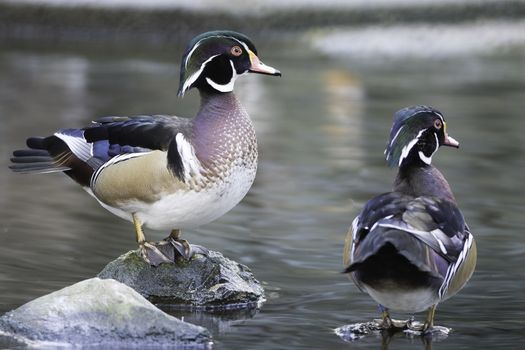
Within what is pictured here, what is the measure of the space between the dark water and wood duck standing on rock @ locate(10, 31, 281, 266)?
2.04 feet

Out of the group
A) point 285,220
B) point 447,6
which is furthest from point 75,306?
point 447,6

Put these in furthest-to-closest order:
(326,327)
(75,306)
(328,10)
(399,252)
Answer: (328,10) → (326,327) → (75,306) → (399,252)

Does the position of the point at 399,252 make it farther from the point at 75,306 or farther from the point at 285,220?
the point at 285,220

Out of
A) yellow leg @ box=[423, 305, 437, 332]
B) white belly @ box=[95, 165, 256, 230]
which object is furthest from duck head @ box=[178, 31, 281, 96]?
yellow leg @ box=[423, 305, 437, 332]

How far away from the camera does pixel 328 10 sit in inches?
786

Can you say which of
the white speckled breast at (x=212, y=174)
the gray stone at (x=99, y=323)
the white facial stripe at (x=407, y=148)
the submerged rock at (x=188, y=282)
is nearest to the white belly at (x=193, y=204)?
the white speckled breast at (x=212, y=174)

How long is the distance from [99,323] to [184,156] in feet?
4.07

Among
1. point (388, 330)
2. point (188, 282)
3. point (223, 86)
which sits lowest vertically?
point (388, 330)

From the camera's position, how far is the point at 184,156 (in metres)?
7.40

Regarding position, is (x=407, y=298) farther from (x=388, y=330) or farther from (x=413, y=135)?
(x=413, y=135)

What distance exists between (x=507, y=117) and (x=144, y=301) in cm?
889

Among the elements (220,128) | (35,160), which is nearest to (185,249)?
(220,128)

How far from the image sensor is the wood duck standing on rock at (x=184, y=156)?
24.2 ft

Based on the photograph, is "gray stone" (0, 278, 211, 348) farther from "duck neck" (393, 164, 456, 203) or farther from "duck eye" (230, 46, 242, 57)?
"duck eye" (230, 46, 242, 57)
